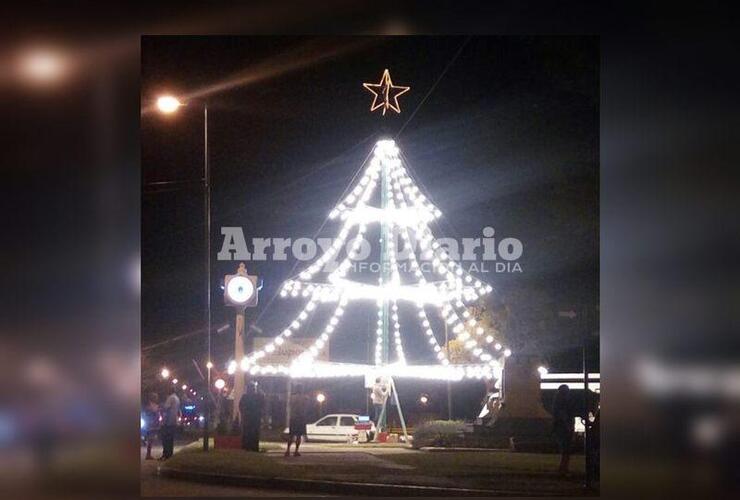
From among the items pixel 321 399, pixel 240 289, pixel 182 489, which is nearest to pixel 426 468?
pixel 321 399

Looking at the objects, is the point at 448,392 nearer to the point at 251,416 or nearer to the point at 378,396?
the point at 378,396

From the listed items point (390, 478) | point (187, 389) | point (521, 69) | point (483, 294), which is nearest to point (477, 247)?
point (483, 294)

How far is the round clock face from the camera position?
273 inches

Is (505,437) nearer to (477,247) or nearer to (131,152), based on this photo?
(477,247)

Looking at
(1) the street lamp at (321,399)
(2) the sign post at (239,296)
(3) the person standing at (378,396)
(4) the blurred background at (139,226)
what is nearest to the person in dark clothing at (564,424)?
(4) the blurred background at (139,226)

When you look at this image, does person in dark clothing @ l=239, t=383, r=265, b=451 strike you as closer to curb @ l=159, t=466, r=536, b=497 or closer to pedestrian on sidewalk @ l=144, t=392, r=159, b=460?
curb @ l=159, t=466, r=536, b=497

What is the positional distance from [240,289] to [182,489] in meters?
1.38

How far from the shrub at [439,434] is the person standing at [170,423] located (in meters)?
1.63

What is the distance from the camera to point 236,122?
6.99 meters

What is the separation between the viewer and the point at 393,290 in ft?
23.5

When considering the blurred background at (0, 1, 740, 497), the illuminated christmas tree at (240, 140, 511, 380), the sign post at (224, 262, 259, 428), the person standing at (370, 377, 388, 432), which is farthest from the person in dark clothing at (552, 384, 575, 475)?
the sign post at (224, 262, 259, 428)

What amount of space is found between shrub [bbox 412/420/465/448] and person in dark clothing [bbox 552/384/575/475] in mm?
648

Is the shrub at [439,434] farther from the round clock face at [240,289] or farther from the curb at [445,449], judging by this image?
the round clock face at [240,289]

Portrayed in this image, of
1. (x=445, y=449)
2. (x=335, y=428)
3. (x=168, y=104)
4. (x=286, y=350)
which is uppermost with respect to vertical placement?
(x=168, y=104)
